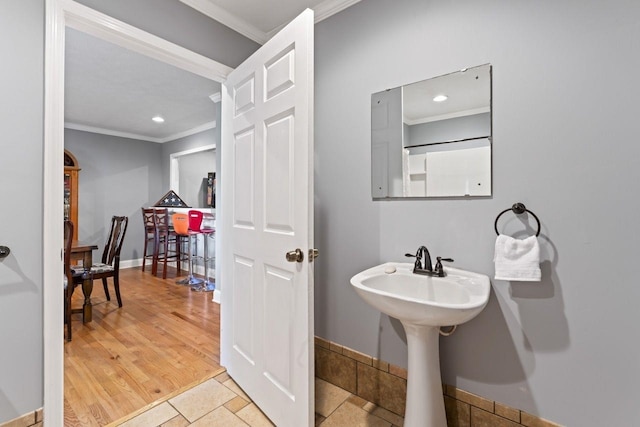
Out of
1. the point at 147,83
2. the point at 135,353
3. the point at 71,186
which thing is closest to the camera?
the point at 135,353

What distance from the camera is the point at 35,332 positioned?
1348 mm

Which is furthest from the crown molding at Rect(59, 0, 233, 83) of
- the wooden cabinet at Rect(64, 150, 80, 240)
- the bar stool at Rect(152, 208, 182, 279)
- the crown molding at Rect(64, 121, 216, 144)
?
the wooden cabinet at Rect(64, 150, 80, 240)

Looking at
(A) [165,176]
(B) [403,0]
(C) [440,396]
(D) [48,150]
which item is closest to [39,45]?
(D) [48,150]

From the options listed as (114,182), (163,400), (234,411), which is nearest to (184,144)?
(114,182)

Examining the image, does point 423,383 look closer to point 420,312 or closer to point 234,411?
point 420,312

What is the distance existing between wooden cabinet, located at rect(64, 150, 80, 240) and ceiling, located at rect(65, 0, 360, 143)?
55 cm

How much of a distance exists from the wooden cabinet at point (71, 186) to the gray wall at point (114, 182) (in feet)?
0.22

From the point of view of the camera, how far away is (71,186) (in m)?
4.84

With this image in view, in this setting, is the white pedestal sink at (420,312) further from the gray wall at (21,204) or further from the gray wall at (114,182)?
the gray wall at (114,182)

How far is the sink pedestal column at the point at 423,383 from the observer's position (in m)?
1.33

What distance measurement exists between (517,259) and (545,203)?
0.90ft

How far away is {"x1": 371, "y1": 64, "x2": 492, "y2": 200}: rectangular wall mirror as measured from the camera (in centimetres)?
142

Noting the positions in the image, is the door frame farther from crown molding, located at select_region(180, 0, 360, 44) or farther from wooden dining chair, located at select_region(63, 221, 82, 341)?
wooden dining chair, located at select_region(63, 221, 82, 341)

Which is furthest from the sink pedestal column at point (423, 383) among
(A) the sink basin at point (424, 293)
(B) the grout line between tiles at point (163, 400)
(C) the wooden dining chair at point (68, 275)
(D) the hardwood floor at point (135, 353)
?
(C) the wooden dining chair at point (68, 275)
